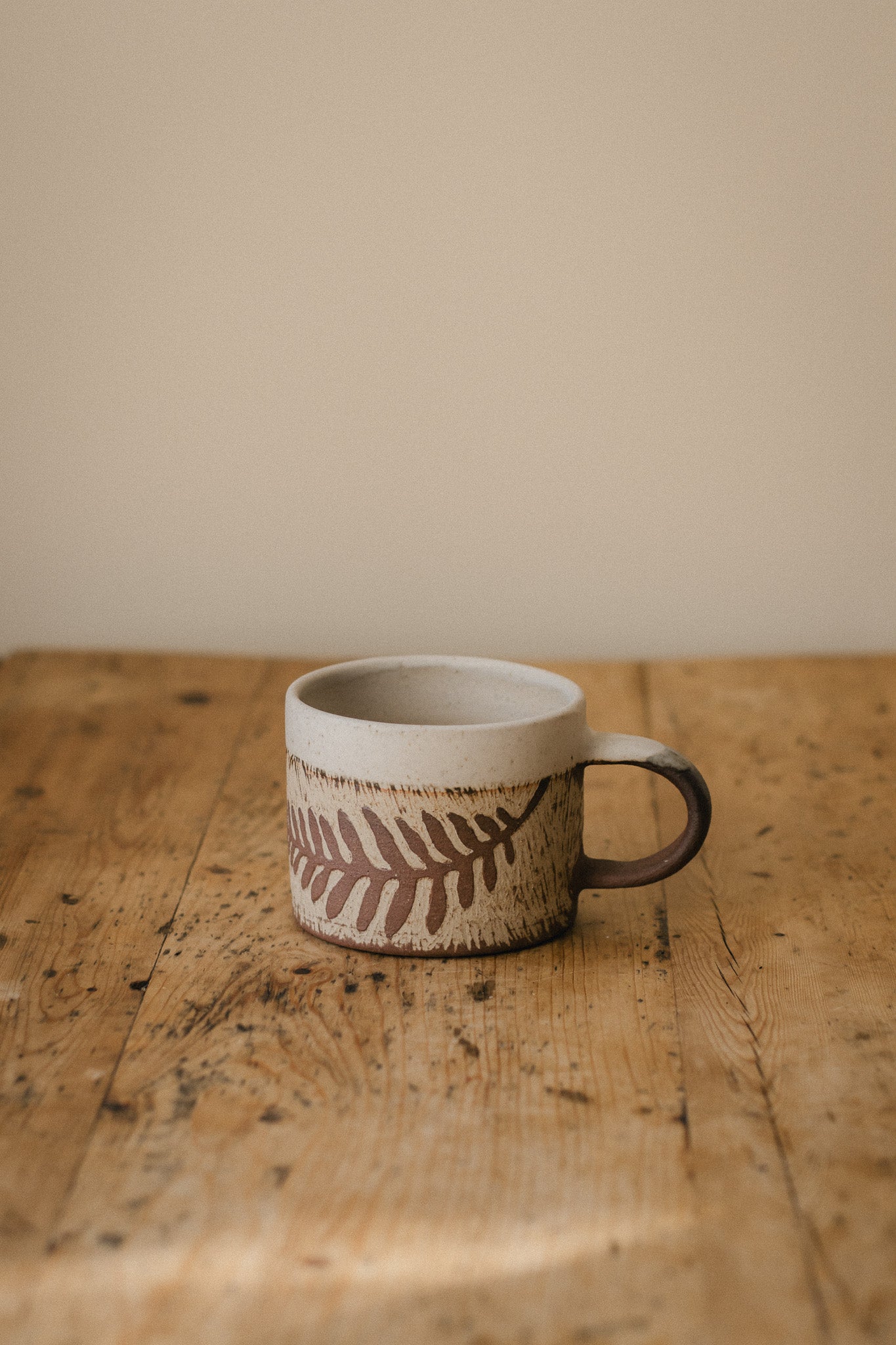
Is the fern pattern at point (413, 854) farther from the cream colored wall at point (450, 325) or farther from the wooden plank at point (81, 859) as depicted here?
the cream colored wall at point (450, 325)

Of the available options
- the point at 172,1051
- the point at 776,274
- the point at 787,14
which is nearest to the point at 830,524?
the point at 776,274

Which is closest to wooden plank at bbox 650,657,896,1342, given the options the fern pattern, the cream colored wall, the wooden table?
the wooden table

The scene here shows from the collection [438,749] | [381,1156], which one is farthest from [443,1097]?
[438,749]

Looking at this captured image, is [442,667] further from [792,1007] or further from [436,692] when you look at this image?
[792,1007]

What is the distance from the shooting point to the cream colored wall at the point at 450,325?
3.72ft

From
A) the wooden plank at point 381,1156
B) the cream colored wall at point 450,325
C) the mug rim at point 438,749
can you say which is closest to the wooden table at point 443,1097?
the wooden plank at point 381,1156

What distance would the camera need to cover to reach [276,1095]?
0.51 metres

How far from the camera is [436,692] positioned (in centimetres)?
73

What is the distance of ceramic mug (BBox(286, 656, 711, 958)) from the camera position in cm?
60

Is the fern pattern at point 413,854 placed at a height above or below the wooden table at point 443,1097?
above

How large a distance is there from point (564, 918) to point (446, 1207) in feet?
0.77

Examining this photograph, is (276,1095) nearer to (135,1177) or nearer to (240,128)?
(135,1177)

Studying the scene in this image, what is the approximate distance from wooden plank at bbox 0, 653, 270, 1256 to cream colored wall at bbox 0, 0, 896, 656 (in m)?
0.19

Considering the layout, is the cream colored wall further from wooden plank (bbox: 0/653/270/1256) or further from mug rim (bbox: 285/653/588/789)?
mug rim (bbox: 285/653/588/789)
